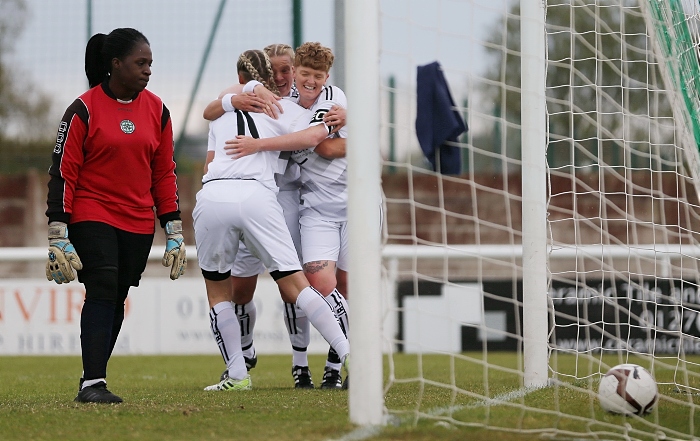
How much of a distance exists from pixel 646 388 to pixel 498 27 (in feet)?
27.2

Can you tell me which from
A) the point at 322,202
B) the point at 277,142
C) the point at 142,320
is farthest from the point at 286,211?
the point at 142,320

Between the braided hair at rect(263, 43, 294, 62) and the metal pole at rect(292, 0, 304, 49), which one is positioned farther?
the metal pole at rect(292, 0, 304, 49)

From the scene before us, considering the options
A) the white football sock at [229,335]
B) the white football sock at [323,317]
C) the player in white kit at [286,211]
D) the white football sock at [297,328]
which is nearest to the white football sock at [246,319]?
the player in white kit at [286,211]

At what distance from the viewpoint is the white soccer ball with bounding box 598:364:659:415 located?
14.2 ft

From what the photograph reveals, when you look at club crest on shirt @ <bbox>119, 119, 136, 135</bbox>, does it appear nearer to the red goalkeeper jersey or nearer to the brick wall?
the red goalkeeper jersey

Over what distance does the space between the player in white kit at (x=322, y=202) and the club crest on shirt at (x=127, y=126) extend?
106cm

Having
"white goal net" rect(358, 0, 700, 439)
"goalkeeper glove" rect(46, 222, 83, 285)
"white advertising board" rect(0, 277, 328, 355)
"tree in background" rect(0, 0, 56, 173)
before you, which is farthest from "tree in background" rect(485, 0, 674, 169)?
"tree in background" rect(0, 0, 56, 173)

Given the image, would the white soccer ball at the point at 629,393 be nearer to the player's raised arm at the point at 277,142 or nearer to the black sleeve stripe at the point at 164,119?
the player's raised arm at the point at 277,142

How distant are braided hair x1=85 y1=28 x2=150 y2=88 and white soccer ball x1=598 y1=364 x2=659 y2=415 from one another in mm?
2894

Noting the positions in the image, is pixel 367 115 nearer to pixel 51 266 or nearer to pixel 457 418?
pixel 457 418

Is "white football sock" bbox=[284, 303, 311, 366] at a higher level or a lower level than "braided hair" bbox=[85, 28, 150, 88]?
lower

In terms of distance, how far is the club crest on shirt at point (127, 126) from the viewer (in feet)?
16.1

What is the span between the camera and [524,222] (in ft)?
17.9

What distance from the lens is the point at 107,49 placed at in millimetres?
4895
